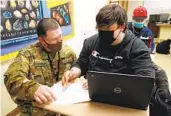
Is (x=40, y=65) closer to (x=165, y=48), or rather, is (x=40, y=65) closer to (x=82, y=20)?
(x=82, y=20)

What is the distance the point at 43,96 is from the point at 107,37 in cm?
57

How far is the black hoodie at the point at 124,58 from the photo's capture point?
1163 millimetres

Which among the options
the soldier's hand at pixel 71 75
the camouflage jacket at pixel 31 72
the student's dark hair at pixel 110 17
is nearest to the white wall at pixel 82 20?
the camouflage jacket at pixel 31 72

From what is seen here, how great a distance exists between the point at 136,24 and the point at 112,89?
1.53 meters

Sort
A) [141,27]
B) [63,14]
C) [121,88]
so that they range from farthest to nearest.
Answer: [63,14], [141,27], [121,88]

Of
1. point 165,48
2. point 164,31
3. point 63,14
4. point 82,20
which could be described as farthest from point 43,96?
point 164,31

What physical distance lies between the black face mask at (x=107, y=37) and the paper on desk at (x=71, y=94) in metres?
0.35

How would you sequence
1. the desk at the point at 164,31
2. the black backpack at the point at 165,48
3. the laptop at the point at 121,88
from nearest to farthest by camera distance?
the laptop at the point at 121,88
the black backpack at the point at 165,48
the desk at the point at 164,31

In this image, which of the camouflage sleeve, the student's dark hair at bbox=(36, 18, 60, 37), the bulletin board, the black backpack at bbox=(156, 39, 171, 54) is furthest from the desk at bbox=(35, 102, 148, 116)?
the black backpack at bbox=(156, 39, 171, 54)

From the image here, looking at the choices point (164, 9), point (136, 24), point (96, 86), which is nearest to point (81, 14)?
point (136, 24)

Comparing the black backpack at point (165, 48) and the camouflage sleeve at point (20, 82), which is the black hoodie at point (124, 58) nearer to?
the camouflage sleeve at point (20, 82)

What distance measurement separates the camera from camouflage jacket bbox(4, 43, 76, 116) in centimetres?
113

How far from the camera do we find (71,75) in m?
1.32

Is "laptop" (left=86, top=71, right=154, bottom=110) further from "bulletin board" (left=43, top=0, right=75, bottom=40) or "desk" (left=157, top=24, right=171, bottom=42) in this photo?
"desk" (left=157, top=24, right=171, bottom=42)
